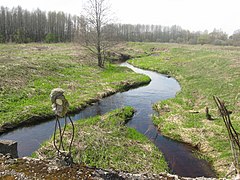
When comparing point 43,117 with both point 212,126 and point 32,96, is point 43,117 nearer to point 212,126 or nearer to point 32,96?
point 32,96

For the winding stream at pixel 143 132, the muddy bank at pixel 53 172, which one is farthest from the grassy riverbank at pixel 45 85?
the muddy bank at pixel 53 172

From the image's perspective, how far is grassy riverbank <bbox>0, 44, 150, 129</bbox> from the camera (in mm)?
15742

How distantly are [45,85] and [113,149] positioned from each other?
13.1 metres

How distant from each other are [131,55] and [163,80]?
28.9 m

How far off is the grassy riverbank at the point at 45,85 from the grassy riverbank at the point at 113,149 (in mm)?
4595

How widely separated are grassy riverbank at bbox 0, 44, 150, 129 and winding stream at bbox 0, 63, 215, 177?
3.79 ft

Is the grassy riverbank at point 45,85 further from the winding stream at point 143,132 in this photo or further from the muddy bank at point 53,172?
the muddy bank at point 53,172

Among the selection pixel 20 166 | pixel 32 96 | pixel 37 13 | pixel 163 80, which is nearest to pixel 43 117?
pixel 32 96

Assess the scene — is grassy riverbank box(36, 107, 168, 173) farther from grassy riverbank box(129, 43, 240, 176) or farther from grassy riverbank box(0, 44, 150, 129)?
grassy riverbank box(0, 44, 150, 129)

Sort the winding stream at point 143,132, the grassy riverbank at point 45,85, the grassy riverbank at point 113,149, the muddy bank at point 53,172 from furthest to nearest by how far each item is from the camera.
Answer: the grassy riverbank at point 45,85
the winding stream at point 143,132
the grassy riverbank at point 113,149
the muddy bank at point 53,172

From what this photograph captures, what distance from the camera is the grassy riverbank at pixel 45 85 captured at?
51.6 ft

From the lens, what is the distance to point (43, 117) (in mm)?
15445

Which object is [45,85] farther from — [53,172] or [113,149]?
[53,172]

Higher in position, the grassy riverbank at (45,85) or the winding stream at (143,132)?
the grassy riverbank at (45,85)
